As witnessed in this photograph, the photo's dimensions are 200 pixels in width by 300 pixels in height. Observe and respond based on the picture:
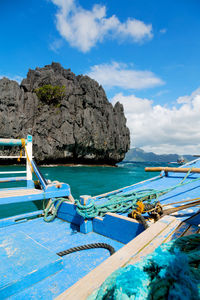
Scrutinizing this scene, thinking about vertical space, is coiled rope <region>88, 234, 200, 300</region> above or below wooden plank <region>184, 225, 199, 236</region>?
above

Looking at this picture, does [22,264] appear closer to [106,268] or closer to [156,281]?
[106,268]

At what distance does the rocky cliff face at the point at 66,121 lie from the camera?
3572cm

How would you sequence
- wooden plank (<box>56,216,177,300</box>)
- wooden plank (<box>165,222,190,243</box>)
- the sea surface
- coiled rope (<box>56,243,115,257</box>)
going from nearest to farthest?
wooden plank (<box>56,216,177,300</box>)
wooden plank (<box>165,222,190,243</box>)
coiled rope (<box>56,243,115,257</box>)
the sea surface

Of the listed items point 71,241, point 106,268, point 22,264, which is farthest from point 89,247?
point 106,268

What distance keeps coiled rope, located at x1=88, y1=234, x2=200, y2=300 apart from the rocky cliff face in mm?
37287

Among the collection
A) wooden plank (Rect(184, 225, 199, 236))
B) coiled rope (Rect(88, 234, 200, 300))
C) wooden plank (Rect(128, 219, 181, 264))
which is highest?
coiled rope (Rect(88, 234, 200, 300))

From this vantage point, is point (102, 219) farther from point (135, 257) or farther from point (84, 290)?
point (84, 290)

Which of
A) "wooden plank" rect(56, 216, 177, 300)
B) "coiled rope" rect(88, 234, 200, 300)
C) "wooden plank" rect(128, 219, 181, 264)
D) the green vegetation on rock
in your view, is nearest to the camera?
"coiled rope" rect(88, 234, 200, 300)

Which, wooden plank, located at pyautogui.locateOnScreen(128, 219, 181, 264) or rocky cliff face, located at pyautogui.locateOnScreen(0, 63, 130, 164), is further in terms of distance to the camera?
rocky cliff face, located at pyautogui.locateOnScreen(0, 63, 130, 164)

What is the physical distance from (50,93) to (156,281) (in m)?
46.0

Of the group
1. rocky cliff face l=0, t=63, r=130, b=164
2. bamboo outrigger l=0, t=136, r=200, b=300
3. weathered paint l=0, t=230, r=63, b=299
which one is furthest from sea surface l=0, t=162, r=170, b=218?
rocky cliff face l=0, t=63, r=130, b=164

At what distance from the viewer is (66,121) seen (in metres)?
40.0

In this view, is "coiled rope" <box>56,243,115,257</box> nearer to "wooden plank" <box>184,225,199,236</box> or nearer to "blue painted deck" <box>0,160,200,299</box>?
"blue painted deck" <box>0,160,200,299</box>

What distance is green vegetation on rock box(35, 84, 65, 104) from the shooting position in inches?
1650
